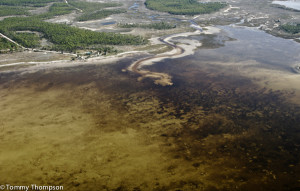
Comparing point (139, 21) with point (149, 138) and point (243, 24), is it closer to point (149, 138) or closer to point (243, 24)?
point (243, 24)

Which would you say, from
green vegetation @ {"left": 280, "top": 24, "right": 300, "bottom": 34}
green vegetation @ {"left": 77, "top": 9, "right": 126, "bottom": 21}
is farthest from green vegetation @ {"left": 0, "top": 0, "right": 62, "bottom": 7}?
green vegetation @ {"left": 280, "top": 24, "right": 300, "bottom": 34}

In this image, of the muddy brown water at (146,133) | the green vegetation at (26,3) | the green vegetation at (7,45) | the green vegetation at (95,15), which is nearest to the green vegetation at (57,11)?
the green vegetation at (95,15)

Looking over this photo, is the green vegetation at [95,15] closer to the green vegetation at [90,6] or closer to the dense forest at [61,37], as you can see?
the green vegetation at [90,6]

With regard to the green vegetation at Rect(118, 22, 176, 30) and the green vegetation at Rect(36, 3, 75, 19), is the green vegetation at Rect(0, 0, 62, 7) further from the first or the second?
the green vegetation at Rect(118, 22, 176, 30)

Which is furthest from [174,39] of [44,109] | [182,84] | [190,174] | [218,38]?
[190,174]

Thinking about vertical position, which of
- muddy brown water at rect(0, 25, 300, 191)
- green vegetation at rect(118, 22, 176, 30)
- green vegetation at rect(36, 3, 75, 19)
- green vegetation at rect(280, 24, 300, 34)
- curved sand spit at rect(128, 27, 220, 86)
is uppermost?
green vegetation at rect(36, 3, 75, 19)

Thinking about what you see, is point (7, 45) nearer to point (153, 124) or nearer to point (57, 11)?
point (153, 124)

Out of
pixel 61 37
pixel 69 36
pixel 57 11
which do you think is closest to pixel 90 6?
pixel 57 11
